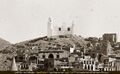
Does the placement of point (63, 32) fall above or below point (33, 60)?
above

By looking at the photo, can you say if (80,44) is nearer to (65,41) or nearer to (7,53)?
(65,41)

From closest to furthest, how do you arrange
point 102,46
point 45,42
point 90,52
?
point 90,52 → point 102,46 → point 45,42

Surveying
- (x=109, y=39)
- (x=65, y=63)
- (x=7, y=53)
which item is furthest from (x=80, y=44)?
(x=65, y=63)

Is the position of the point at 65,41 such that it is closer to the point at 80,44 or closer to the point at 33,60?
the point at 80,44

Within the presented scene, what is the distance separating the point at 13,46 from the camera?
11125 centimetres

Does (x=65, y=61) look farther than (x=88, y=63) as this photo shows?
Yes

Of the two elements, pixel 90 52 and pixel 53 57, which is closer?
pixel 53 57

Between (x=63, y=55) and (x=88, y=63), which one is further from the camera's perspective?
(x=63, y=55)

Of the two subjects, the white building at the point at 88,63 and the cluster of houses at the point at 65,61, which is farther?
the white building at the point at 88,63

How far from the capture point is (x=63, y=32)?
112m

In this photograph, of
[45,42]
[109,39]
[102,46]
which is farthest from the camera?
[109,39]

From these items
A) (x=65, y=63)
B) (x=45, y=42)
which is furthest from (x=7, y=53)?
(x=65, y=63)

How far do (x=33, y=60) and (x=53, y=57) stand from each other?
3.39m

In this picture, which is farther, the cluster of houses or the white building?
the white building
